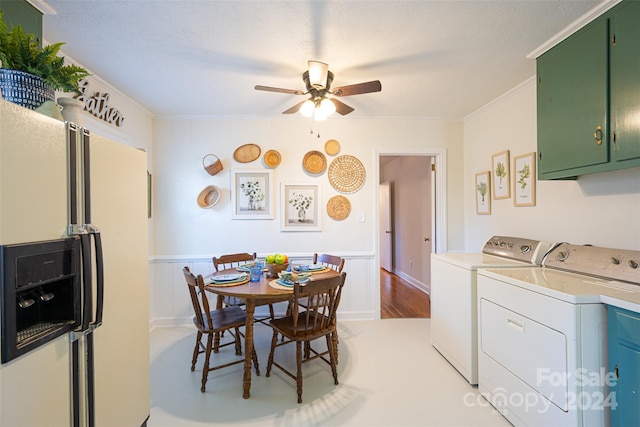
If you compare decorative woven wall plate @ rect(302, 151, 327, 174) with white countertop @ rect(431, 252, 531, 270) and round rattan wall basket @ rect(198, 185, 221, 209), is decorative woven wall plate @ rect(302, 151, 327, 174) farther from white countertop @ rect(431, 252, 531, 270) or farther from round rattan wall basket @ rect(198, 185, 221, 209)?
white countertop @ rect(431, 252, 531, 270)

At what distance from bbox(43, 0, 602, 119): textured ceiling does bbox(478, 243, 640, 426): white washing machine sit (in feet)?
5.07

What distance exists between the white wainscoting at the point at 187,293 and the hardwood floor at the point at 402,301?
0.39 metres

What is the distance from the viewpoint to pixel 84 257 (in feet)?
3.52

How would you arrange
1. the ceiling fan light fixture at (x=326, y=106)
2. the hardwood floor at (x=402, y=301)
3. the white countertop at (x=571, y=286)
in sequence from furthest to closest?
1. the hardwood floor at (x=402, y=301)
2. the ceiling fan light fixture at (x=326, y=106)
3. the white countertop at (x=571, y=286)

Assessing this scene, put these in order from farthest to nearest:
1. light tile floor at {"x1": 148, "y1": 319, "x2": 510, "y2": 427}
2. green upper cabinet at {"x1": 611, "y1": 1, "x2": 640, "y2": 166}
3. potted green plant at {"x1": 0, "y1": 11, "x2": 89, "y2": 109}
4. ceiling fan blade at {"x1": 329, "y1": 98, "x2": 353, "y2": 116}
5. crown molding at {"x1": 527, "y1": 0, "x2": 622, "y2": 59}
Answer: ceiling fan blade at {"x1": 329, "y1": 98, "x2": 353, "y2": 116} → light tile floor at {"x1": 148, "y1": 319, "x2": 510, "y2": 427} → crown molding at {"x1": 527, "y1": 0, "x2": 622, "y2": 59} → green upper cabinet at {"x1": 611, "y1": 1, "x2": 640, "y2": 166} → potted green plant at {"x1": 0, "y1": 11, "x2": 89, "y2": 109}

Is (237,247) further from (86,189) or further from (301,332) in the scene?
(86,189)

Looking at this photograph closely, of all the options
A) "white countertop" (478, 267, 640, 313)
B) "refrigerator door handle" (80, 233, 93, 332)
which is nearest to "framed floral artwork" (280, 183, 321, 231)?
"white countertop" (478, 267, 640, 313)

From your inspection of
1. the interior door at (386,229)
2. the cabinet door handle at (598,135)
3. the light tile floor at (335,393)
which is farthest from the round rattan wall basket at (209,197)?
the interior door at (386,229)

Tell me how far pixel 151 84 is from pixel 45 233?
207 centimetres

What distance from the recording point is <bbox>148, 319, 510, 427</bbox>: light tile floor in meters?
1.78

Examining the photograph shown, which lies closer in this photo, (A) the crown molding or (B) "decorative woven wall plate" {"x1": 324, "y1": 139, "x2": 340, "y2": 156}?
(A) the crown molding

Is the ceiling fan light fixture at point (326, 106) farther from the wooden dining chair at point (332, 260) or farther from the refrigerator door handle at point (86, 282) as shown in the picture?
the refrigerator door handle at point (86, 282)

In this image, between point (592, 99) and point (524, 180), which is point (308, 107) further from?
point (524, 180)

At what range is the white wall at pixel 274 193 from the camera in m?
3.28
